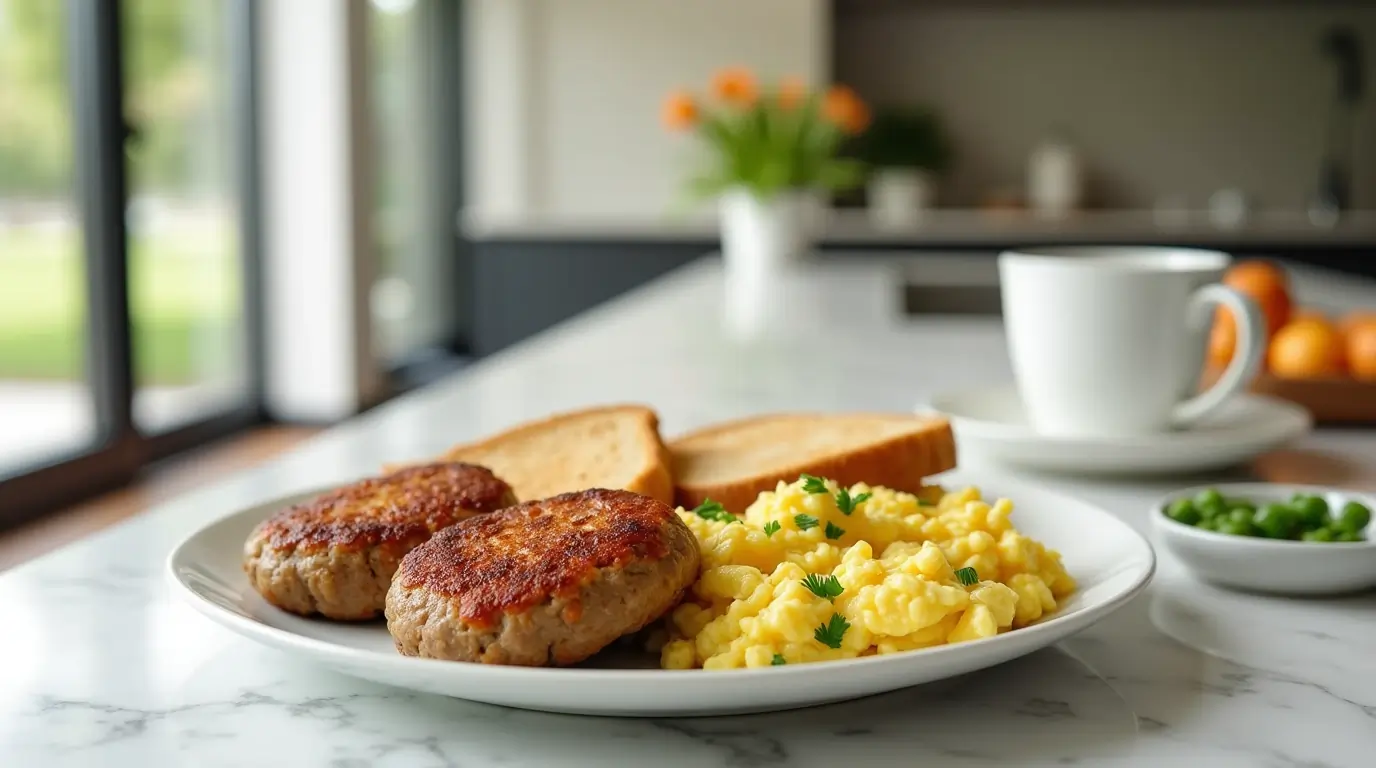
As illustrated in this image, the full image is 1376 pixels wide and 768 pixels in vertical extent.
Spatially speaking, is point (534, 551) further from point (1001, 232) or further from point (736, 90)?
point (1001, 232)

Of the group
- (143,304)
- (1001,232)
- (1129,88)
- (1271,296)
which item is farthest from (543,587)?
(1129,88)

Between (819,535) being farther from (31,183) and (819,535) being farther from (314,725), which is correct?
(31,183)

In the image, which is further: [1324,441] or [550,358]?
[550,358]

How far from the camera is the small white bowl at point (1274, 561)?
82cm

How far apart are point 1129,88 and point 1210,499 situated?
7.23 metres

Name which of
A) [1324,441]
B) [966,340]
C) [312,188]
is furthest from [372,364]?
[1324,441]

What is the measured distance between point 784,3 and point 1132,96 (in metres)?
2.00

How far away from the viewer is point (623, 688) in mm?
571

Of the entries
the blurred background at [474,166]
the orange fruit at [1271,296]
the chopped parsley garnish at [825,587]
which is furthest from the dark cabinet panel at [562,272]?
the chopped parsley garnish at [825,587]

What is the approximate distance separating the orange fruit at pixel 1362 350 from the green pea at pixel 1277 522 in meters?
0.69

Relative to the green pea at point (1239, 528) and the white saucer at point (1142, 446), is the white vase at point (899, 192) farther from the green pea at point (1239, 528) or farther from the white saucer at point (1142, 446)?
the green pea at point (1239, 528)

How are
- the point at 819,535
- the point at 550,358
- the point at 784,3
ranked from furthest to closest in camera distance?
1. the point at 784,3
2. the point at 550,358
3. the point at 819,535

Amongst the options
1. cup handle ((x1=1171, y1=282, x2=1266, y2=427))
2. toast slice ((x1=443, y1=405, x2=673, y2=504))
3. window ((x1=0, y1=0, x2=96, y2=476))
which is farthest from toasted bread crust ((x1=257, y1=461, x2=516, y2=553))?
window ((x1=0, y1=0, x2=96, y2=476))

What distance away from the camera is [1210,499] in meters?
0.91
